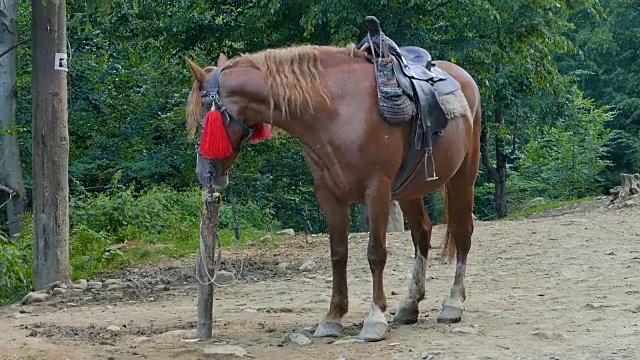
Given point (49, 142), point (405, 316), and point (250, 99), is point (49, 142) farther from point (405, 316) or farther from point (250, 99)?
point (405, 316)

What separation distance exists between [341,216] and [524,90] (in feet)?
37.1

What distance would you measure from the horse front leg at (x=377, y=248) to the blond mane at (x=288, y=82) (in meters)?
0.65

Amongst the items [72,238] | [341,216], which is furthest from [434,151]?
[72,238]

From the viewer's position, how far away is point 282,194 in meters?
18.0

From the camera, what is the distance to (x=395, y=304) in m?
7.34

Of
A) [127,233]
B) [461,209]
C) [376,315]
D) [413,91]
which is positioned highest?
[413,91]

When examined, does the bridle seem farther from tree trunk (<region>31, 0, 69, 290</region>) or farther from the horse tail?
tree trunk (<region>31, 0, 69, 290</region>)

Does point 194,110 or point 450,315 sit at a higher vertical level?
point 194,110

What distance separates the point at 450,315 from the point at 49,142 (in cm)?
436

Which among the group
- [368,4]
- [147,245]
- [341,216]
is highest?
[368,4]

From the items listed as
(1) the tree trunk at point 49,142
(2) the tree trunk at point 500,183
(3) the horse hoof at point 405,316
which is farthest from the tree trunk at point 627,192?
(1) the tree trunk at point 49,142

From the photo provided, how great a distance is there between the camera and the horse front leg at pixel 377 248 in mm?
5629

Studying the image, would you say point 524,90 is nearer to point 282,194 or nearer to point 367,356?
point 282,194

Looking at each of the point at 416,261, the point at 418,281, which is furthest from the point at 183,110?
the point at 418,281
